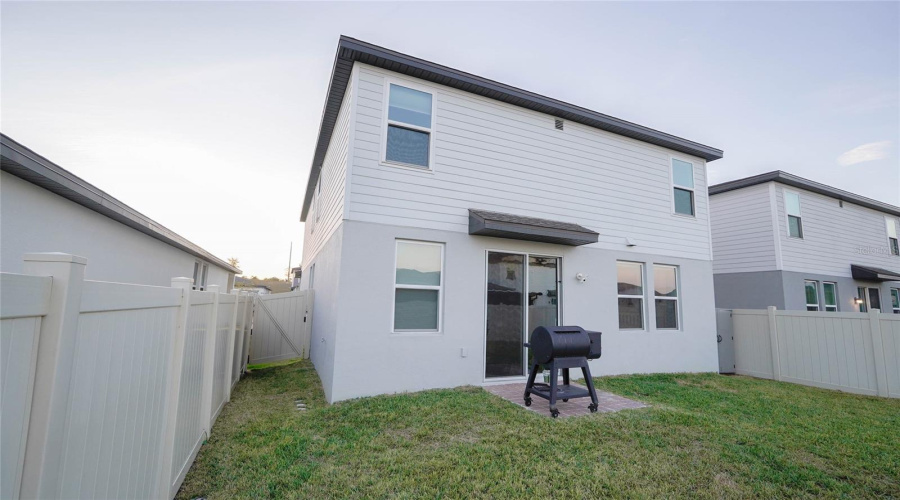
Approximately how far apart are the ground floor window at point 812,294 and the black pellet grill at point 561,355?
11.9 metres

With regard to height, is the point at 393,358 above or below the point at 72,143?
below

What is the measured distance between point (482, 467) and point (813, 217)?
15422mm

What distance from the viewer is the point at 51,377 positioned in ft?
4.49

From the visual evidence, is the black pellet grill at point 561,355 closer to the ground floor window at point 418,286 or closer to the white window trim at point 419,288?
the white window trim at point 419,288

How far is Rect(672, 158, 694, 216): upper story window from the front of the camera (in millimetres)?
9227

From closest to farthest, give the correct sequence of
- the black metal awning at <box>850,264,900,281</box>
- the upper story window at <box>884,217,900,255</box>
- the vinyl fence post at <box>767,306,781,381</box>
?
the vinyl fence post at <box>767,306,781,381</box>, the black metal awning at <box>850,264,900,281</box>, the upper story window at <box>884,217,900,255</box>

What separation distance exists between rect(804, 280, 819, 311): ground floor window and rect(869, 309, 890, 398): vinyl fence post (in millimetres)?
6360

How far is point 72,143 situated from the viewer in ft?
29.6

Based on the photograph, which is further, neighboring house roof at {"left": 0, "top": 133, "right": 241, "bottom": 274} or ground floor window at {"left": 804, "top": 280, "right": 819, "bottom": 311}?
ground floor window at {"left": 804, "top": 280, "right": 819, "bottom": 311}

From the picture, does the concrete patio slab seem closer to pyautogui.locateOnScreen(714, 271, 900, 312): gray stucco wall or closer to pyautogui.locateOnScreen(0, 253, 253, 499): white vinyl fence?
pyautogui.locateOnScreen(0, 253, 253, 499): white vinyl fence

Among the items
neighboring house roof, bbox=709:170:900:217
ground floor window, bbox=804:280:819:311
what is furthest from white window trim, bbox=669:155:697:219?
ground floor window, bbox=804:280:819:311

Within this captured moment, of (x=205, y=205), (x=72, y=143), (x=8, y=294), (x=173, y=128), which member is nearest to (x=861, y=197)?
(x=8, y=294)

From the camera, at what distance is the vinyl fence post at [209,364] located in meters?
4.10

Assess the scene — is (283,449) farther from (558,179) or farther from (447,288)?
(558,179)
